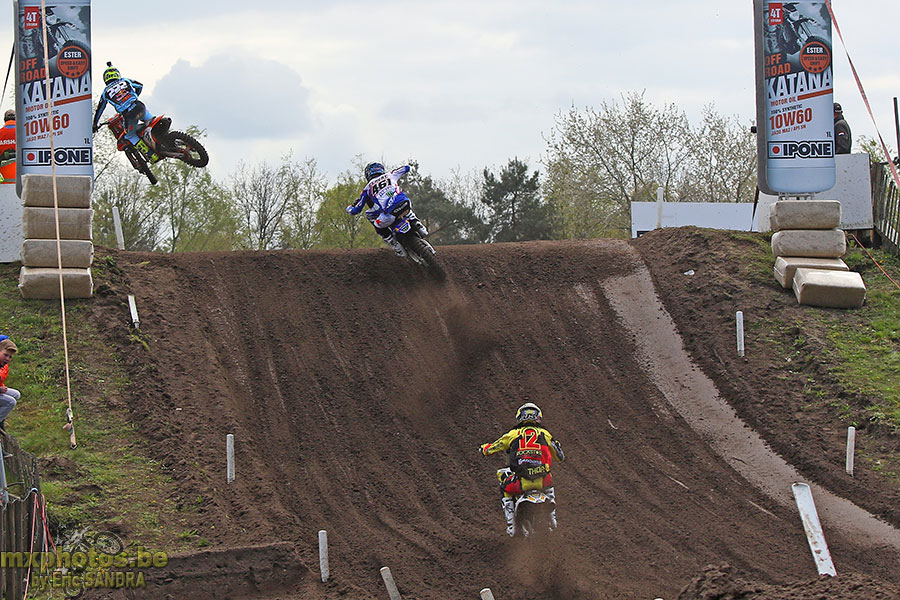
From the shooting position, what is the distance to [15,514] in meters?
8.03

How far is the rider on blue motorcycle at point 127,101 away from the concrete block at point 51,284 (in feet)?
9.97

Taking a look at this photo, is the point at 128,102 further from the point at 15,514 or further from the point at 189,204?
the point at 189,204

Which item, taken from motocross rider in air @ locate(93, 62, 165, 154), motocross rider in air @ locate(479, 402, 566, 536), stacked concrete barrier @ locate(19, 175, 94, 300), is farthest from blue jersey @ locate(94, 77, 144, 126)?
motocross rider in air @ locate(479, 402, 566, 536)

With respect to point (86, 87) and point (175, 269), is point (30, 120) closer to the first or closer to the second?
point (86, 87)

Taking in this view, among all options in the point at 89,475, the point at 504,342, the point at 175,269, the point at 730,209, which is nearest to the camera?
the point at 89,475

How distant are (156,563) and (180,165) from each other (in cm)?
3479

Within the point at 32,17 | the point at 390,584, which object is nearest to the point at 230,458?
the point at 390,584

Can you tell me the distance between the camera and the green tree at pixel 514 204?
46250 mm

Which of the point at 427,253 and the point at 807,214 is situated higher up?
the point at 807,214

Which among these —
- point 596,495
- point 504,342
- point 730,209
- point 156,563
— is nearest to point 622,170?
point 730,209

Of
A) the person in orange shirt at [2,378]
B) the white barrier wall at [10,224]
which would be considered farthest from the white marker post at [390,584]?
the white barrier wall at [10,224]

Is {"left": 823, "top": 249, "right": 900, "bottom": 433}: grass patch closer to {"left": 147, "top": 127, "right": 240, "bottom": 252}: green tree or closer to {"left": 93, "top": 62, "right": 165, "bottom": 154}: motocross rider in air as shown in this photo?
{"left": 93, "top": 62, "right": 165, "bottom": 154}: motocross rider in air

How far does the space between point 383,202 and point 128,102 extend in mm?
4902

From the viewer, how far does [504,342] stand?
15.6m
